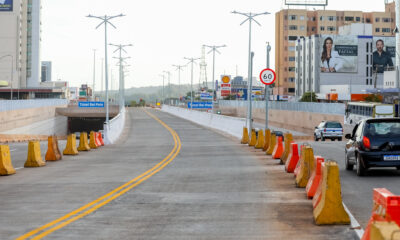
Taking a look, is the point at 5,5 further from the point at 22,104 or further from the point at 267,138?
the point at 267,138

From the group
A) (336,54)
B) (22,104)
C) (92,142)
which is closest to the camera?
(92,142)

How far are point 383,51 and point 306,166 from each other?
133710 mm

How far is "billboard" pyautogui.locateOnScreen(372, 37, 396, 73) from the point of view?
14112 cm

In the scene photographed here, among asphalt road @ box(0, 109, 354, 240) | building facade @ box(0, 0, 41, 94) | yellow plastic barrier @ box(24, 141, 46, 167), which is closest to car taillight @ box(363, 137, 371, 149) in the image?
asphalt road @ box(0, 109, 354, 240)

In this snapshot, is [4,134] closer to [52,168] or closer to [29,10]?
[52,168]

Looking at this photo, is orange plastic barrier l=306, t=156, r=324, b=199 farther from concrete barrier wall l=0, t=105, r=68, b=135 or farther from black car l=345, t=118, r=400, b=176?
concrete barrier wall l=0, t=105, r=68, b=135

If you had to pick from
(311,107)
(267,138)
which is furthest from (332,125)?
(311,107)

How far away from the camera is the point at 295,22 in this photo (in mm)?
164250

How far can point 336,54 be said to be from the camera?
139 metres

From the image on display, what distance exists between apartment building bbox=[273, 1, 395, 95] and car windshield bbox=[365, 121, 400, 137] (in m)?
147

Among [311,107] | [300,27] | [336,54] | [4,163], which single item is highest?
[300,27]

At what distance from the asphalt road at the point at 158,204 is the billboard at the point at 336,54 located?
403ft

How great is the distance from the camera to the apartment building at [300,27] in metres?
164

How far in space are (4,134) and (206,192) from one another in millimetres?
48436
